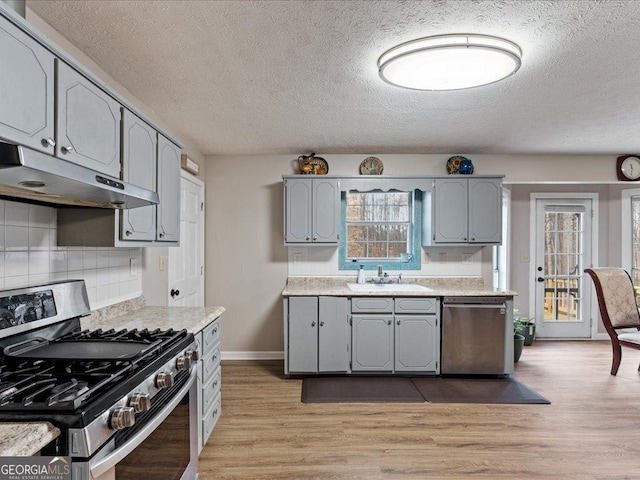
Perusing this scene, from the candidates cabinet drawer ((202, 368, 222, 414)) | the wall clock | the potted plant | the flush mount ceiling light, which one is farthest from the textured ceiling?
the potted plant

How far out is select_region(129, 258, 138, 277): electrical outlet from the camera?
278 cm

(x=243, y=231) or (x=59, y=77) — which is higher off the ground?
(x=59, y=77)

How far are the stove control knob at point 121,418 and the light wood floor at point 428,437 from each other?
1232mm

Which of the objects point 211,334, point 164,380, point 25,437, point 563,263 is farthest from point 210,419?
point 563,263

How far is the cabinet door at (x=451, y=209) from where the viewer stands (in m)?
4.22

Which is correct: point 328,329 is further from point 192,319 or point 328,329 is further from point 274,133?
point 274,133

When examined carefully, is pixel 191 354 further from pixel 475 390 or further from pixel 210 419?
pixel 475 390

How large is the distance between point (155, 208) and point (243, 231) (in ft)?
6.66

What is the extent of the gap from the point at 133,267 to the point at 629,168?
5.28 m

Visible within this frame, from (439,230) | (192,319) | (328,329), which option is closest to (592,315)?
(439,230)

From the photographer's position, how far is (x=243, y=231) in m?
4.54

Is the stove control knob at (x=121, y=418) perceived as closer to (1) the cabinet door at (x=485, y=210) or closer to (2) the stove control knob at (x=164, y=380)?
(2) the stove control knob at (x=164, y=380)

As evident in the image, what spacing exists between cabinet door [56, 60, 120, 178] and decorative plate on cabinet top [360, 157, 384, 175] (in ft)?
9.40

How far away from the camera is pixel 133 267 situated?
9.23 ft
